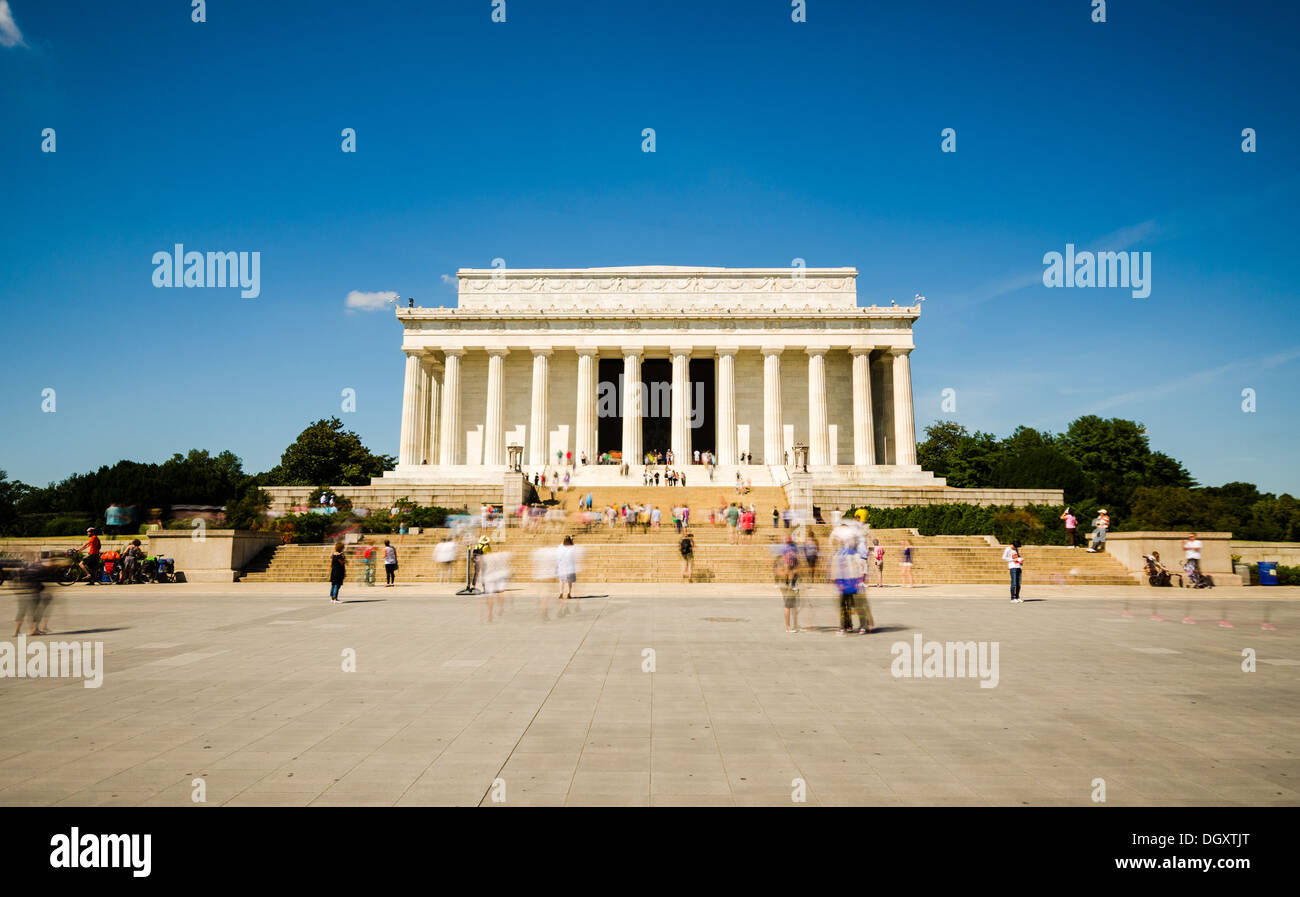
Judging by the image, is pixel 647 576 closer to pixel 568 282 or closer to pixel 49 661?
pixel 49 661

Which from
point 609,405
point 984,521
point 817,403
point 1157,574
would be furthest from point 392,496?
point 1157,574

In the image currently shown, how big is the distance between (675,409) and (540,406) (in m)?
10.8

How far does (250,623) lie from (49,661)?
15.9 ft

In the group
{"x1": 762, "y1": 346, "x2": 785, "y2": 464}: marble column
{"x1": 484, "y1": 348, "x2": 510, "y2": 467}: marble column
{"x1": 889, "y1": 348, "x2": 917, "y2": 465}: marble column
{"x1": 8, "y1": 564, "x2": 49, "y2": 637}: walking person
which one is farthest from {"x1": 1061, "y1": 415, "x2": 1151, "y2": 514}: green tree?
{"x1": 8, "y1": 564, "x2": 49, "y2": 637}: walking person

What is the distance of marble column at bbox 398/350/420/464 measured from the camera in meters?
58.5

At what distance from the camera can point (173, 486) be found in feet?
227

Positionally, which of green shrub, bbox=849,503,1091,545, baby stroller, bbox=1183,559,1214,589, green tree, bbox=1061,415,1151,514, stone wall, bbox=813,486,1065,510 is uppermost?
green tree, bbox=1061,415,1151,514

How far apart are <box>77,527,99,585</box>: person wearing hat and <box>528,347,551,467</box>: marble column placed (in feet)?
111

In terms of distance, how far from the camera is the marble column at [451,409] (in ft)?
197

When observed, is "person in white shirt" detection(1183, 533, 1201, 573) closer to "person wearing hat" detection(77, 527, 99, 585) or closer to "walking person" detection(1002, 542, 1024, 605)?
"walking person" detection(1002, 542, 1024, 605)

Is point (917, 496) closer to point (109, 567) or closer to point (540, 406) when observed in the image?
point (540, 406)

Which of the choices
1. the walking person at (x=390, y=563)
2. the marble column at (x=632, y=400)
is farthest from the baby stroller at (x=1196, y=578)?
the marble column at (x=632, y=400)

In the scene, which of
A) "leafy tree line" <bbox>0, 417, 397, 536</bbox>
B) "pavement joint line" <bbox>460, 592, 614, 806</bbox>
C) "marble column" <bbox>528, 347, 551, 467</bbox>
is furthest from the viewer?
"marble column" <bbox>528, 347, 551, 467</bbox>

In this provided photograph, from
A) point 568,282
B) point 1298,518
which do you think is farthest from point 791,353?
point 1298,518
